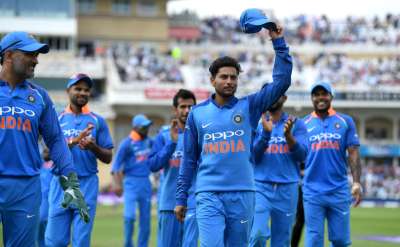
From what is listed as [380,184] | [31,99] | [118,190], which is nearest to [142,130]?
[118,190]

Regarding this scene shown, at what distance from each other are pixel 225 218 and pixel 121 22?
56.0m

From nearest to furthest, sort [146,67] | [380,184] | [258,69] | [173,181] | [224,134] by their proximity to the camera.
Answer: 1. [224,134]
2. [173,181]
3. [380,184]
4. [146,67]
5. [258,69]

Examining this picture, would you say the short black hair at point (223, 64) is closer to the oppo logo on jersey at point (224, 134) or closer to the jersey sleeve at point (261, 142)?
the oppo logo on jersey at point (224, 134)

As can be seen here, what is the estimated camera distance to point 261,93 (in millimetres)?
9414

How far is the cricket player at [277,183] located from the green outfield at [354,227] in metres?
7.48

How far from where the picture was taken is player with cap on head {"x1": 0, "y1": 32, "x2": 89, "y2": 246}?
828 cm

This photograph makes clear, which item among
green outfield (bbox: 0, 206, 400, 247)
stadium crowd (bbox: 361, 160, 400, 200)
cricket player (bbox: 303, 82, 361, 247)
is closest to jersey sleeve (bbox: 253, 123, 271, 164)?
cricket player (bbox: 303, 82, 361, 247)

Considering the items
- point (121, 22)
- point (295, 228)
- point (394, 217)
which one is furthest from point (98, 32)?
Result: point (295, 228)

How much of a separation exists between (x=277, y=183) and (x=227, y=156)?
360cm

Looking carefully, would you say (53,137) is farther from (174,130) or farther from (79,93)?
(174,130)

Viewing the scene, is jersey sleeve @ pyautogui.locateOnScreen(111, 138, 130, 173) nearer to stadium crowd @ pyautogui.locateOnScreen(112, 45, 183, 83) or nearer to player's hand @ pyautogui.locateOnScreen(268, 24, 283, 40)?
player's hand @ pyautogui.locateOnScreen(268, 24, 283, 40)

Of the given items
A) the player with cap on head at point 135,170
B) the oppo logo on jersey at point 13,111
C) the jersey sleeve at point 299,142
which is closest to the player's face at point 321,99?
the jersey sleeve at point 299,142

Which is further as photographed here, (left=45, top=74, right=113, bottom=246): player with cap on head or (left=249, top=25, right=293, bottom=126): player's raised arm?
(left=45, top=74, right=113, bottom=246): player with cap on head

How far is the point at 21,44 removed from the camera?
27.7ft
